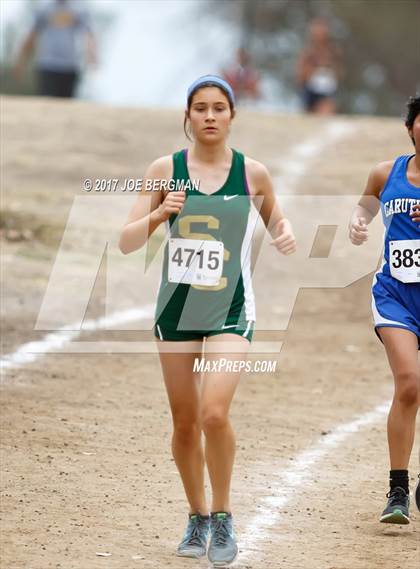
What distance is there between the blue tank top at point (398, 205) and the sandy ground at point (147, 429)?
1.51 meters

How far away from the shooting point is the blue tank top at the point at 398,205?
779 centimetres

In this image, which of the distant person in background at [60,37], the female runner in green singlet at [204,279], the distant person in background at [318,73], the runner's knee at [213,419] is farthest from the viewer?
the distant person in background at [318,73]

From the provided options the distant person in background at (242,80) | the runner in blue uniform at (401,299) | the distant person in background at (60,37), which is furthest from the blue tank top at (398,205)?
the distant person in background at (242,80)

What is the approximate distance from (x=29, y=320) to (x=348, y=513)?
19.0 ft

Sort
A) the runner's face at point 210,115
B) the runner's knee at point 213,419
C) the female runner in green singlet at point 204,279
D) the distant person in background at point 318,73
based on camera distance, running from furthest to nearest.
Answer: the distant person in background at point 318,73 → the runner's face at point 210,115 → the female runner in green singlet at point 204,279 → the runner's knee at point 213,419

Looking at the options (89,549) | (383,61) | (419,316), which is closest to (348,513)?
(419,316)

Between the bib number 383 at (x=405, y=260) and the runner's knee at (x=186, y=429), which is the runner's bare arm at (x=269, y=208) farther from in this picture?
the runner's knee at (x=186, y=429)

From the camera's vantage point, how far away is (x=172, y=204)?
268 inches

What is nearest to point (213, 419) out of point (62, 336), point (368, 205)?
point (368, 205)

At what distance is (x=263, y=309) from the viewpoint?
1511 centimetres

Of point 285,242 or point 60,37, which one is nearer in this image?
point 285,242

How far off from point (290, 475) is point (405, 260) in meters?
1.73

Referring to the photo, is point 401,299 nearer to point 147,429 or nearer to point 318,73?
point 147,429

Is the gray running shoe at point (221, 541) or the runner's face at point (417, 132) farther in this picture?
the runner's face at point (417, 132)
